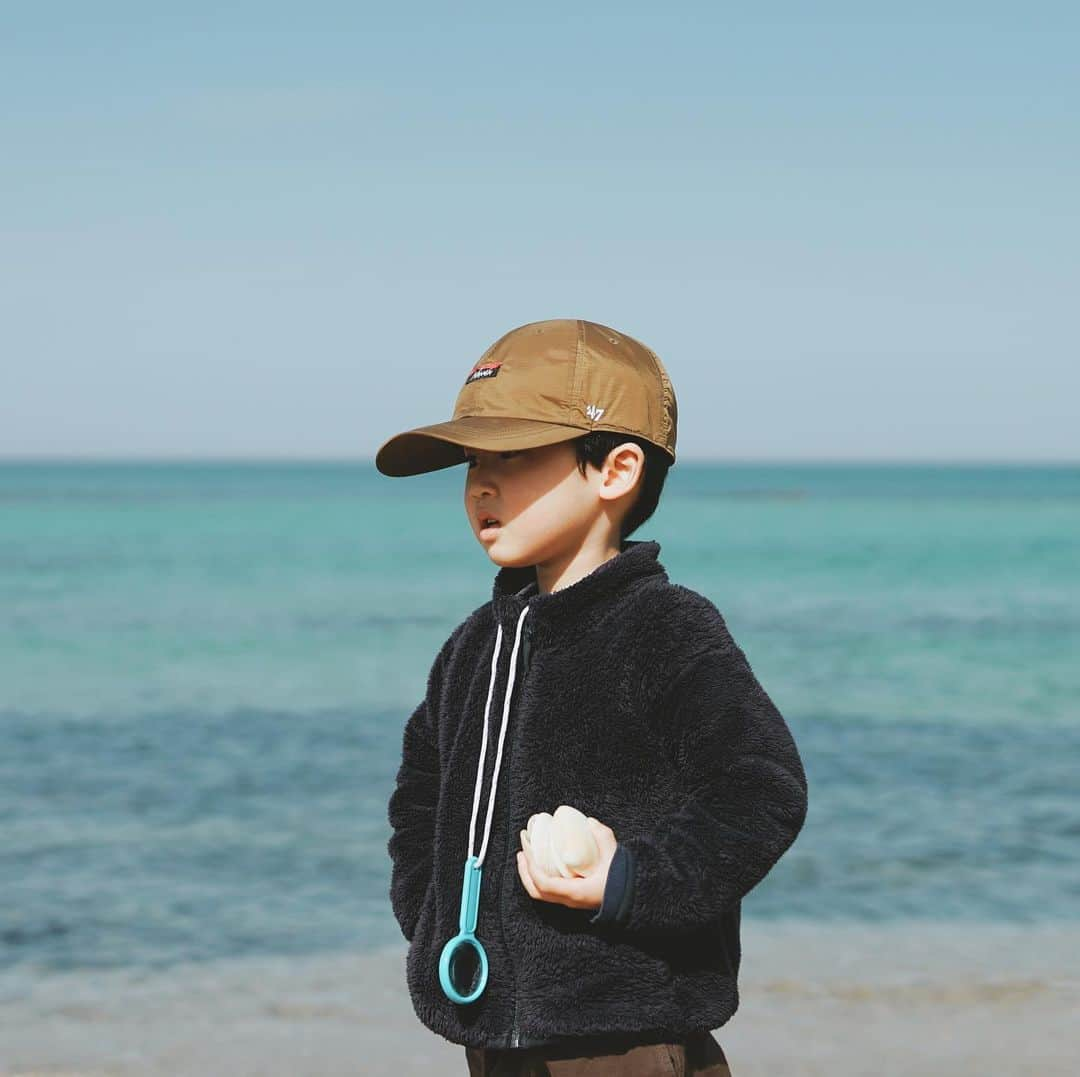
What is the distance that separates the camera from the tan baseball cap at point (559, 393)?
2.03 meters

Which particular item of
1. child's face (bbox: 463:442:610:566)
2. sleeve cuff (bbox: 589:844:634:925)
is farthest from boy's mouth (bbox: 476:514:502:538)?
sleeve cuff (bbox: 589:844:634:925)

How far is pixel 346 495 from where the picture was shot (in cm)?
8262

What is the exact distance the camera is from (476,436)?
6.60 ft

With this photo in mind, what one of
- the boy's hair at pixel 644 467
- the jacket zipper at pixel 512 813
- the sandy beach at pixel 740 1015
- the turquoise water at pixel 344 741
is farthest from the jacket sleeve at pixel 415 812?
the turquoise water at pixel 344 741

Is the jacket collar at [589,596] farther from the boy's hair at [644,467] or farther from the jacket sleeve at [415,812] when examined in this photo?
the jacket sleeve at [415,812]

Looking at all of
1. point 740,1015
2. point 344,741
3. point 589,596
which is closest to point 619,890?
point 589,596

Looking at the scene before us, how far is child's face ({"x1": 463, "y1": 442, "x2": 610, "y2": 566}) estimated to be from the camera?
2074mm

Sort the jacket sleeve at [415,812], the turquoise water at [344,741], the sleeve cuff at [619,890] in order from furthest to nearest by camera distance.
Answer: the turquoise water at [344,741] → the jacket sleeve at [415,812] → the sleeve cuff at [619,890]

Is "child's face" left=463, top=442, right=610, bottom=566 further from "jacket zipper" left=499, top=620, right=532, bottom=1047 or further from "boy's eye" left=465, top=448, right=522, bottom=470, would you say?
"jacket zipper" left=499, top=620, right=532, bottom=1047

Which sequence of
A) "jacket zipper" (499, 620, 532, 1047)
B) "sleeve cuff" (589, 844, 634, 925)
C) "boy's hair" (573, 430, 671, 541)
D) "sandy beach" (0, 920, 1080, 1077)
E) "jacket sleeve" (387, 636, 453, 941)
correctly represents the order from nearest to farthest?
"sleeve cuff" (589, 844, 634, 925) → "jacket zipper" (499, 620, 532, 1047) → "boy's hair" (573, 430, 671, 541) → "jacket sleeve" (387, 636, 453, 941) → "sandy beach" (0, 920, 1080, 1077)

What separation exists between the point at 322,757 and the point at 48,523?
4102 centimetres

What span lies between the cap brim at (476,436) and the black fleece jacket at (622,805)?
181 mm

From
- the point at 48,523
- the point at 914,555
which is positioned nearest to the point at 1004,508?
the point at 914,555

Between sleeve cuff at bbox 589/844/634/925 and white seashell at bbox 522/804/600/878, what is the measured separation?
27mm
